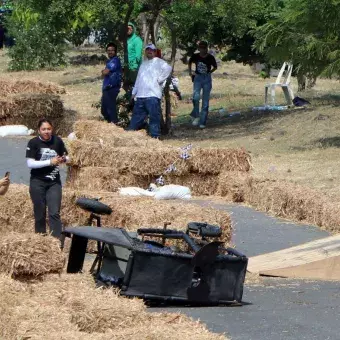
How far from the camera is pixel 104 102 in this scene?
22.5 meters

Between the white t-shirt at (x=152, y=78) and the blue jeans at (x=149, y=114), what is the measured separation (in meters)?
0.11


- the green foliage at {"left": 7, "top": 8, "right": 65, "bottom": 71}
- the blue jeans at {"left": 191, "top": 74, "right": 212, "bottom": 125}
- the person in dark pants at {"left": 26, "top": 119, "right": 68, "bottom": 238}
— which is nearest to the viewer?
the person in dark pants at {"left": 26, "top": 119, "right": 68, "bottom": 238}

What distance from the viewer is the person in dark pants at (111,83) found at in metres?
22.2

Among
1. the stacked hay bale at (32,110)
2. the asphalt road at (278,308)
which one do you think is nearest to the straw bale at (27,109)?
the stacked hay bale at (32,110)

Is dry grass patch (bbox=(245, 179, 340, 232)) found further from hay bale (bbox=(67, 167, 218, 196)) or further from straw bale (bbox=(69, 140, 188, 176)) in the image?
straw bale (bbox=(69, 140, 188, 176))

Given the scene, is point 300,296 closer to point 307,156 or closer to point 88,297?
point 88,297

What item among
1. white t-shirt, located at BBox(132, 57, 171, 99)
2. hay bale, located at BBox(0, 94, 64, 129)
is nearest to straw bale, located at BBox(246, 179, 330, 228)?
white t-shirt, located at BBox(132, 57, 171, 99)

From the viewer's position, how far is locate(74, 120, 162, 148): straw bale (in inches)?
687

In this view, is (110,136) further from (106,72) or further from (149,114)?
(106,72)

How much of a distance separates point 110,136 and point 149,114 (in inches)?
126

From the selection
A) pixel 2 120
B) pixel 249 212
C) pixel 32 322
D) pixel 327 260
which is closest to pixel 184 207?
pixel 327 260

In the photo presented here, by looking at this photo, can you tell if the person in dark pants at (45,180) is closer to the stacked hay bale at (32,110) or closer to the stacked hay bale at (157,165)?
the stacked hay bale at (157,165)

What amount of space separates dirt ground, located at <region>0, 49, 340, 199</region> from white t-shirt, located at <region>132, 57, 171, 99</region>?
1.75m

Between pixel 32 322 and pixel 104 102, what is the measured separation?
50.9 ft
